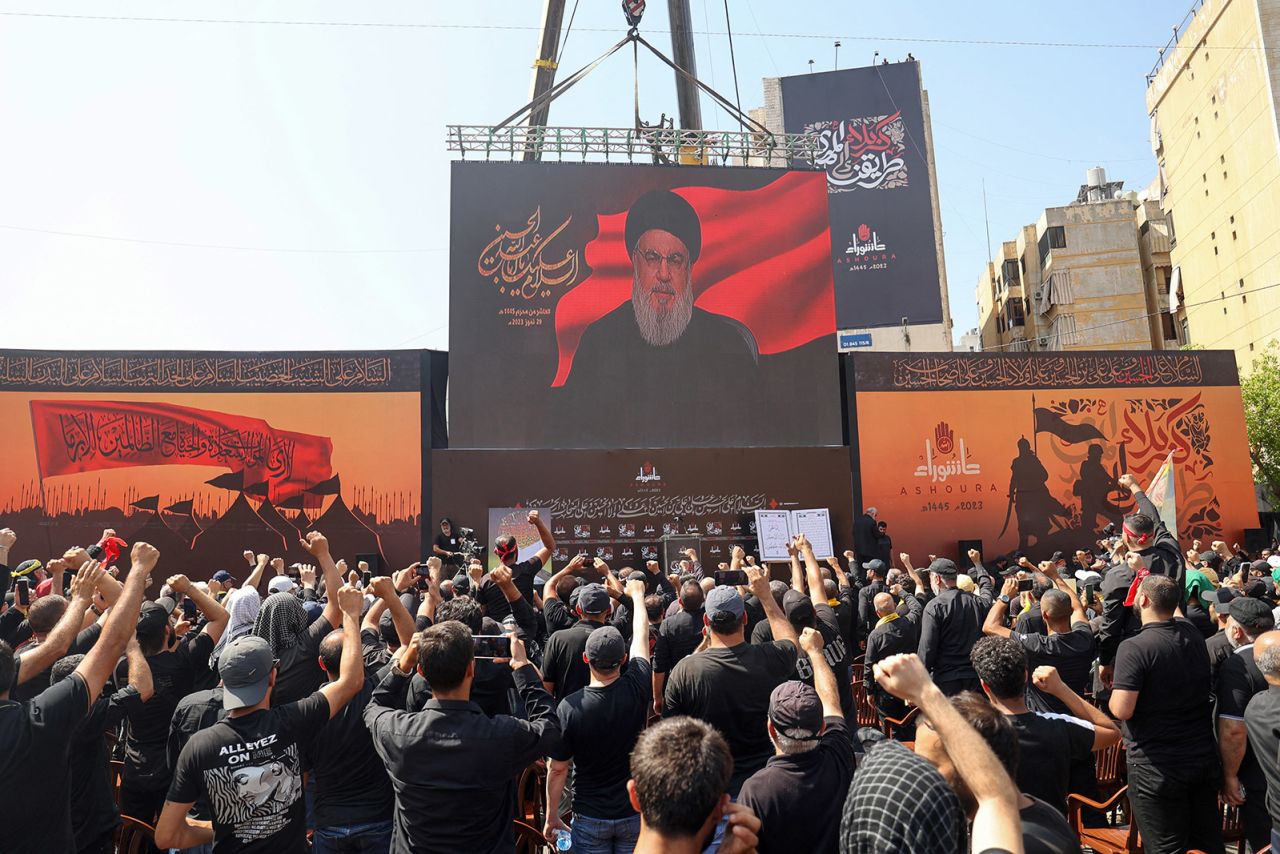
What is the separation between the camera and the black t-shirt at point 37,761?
2.42 metres

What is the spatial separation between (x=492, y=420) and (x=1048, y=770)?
523 inches

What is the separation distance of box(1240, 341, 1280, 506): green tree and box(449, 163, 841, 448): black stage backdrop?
12991 millimetres

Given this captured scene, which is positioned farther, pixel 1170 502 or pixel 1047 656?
pixel 1170 502

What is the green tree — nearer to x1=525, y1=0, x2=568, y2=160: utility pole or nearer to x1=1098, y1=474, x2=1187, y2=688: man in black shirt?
x1=525, y1=0, x2=568, y2=160: utility pole

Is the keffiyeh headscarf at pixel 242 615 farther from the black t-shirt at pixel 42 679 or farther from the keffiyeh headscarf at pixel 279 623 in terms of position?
the black t-shirt at pixel 42 679

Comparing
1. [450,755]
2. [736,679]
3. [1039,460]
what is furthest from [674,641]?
[1039,460]

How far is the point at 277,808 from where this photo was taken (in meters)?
2.75

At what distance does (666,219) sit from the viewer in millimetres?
16625

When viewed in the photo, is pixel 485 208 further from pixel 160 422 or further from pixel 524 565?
pixel 524 565

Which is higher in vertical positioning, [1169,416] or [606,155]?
[606,155]

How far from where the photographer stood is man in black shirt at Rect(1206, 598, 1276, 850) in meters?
3.58

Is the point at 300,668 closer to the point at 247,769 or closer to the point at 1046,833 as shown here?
the point at 247,769

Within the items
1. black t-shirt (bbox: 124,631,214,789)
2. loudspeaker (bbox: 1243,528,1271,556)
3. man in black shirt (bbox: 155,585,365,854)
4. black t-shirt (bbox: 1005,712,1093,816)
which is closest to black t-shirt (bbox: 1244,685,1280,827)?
black t-shirt (bbox: 1005,712,1093,816)

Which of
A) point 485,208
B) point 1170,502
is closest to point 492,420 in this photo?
point 485,208
